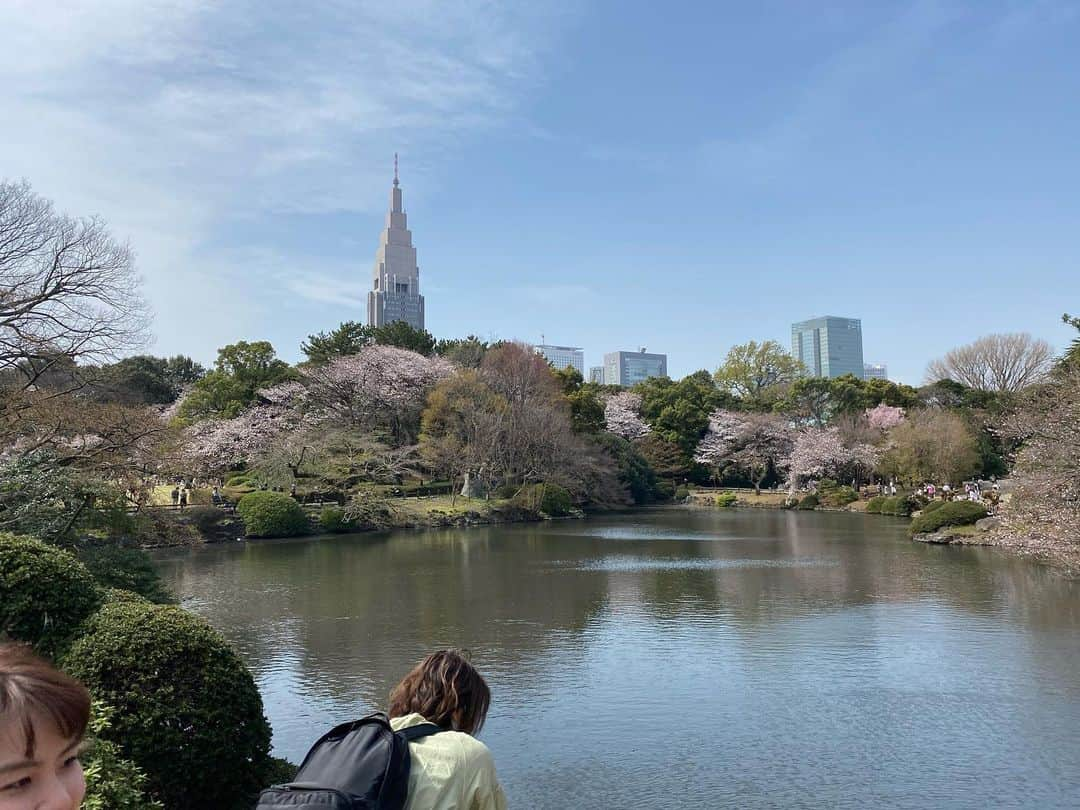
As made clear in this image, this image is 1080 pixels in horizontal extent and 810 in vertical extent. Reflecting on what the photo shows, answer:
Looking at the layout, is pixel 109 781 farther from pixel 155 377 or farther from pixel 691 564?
pixel 155 377

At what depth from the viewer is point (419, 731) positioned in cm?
198

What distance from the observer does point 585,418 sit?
3941cm

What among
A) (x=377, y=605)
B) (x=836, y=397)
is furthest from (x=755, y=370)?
(x=377, y=605)

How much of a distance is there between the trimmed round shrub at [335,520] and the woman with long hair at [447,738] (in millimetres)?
24627

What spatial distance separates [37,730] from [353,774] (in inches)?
29.6

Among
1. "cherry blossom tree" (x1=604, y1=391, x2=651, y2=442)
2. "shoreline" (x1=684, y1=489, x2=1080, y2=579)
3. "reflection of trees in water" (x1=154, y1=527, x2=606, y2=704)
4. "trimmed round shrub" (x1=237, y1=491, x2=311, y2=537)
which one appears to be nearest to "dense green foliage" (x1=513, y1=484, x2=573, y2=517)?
"shoreline" (x1=684, y1=489, x2=1080, y2=579)

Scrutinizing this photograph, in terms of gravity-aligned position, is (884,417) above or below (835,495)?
above

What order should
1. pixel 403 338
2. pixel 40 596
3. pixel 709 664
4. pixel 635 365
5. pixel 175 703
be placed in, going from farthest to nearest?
pixel 635 365 < pixel 403 338 < pixel 709 664 < pixel 40 596 < pixel 175 703

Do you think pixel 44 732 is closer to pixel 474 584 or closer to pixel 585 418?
pixel 474 584

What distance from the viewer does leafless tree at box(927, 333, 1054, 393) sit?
143 ft

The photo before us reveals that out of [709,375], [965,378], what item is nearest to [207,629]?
[965,378]

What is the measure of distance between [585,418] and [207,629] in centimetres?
3513

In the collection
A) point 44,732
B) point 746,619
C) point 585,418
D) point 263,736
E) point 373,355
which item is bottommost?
point 746,619

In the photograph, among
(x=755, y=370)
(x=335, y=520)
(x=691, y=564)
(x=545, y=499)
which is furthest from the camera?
(x=755, y=370)
